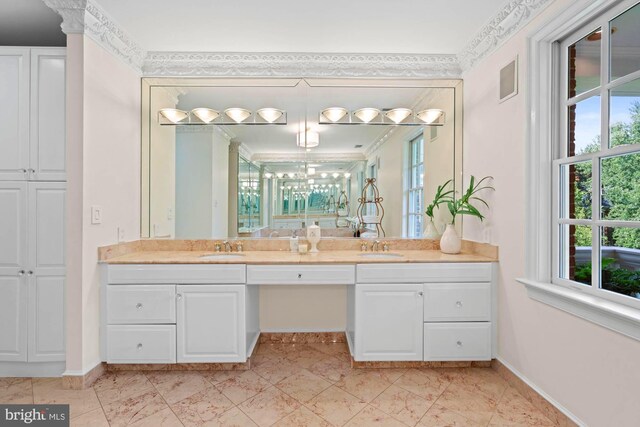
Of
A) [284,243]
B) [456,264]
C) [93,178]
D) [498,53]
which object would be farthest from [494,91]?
[93,178]

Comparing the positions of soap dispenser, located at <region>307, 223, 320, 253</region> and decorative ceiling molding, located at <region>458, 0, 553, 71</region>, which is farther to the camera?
soap dispenser, located at <region>307, 223, 320, 253</region>

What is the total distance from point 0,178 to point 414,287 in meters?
2.93

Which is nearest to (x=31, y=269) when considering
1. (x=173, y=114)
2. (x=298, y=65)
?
(x=173, y=114)

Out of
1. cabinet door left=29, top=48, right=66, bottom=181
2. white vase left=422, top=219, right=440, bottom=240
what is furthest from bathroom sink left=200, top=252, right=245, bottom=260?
white vase left=422, top=219, right=440, bottom=240

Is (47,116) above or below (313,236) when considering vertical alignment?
above

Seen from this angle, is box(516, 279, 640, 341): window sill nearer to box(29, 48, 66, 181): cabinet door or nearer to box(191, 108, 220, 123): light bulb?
box(191, 108, 220, 123): light bulb

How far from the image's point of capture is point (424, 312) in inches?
91.4

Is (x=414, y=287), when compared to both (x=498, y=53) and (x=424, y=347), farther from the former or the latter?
(x=498, y=53)

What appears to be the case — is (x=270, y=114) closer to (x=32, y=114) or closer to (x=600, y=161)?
(x=32, y=114)

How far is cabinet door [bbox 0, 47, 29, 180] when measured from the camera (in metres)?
2.17

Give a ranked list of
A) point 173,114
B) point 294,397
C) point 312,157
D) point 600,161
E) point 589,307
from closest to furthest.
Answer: point 589,307
point 600,161
point 294,397
point 173,114
point 312,157

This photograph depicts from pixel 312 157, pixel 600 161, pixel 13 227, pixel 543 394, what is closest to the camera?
pixel 600 161

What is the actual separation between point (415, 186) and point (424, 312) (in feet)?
3.79

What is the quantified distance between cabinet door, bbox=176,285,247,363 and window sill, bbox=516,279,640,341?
6.25ft
